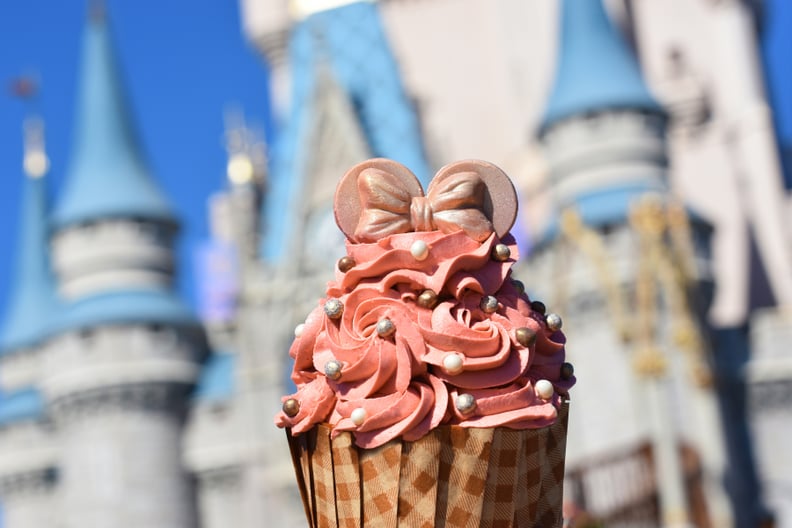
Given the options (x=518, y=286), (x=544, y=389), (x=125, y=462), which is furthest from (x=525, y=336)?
(x=125, y=462)

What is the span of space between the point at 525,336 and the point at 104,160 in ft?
68.2

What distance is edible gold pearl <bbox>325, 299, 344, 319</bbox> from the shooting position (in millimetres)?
2615

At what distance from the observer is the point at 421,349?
2.54 meters

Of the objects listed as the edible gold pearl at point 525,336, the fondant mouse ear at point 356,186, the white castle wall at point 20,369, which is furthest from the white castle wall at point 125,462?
the edible gold pearl at point 525,336

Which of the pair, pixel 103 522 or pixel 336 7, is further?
pixel 336 7

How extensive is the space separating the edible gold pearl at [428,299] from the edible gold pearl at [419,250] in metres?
0.05

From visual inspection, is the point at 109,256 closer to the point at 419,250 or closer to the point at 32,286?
the point at 32,286

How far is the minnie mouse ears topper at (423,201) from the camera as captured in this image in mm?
2691

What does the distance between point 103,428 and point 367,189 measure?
18584 millimetres

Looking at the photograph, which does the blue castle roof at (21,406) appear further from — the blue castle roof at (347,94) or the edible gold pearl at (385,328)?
the edible gold pearl at (385,328)

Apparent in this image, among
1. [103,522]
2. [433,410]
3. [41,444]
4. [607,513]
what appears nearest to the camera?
[433,410]

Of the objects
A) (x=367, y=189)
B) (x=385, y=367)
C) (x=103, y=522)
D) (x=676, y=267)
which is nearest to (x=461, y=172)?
(x=367, y=189)

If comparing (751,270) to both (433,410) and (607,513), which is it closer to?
(607,513)

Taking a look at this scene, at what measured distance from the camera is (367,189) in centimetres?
271
